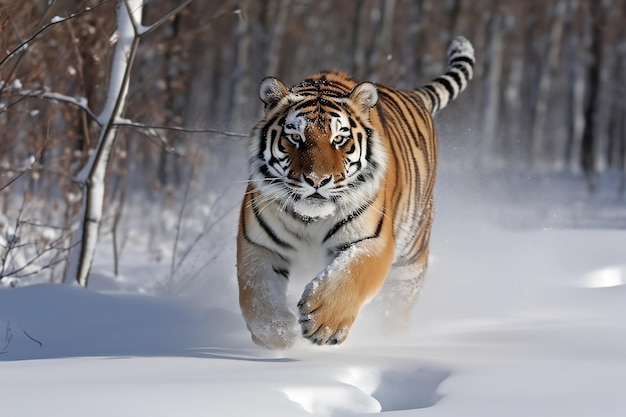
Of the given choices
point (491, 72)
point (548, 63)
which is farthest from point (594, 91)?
point (491, 72)

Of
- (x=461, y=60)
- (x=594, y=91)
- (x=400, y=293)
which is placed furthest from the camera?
(x=594, y=91)

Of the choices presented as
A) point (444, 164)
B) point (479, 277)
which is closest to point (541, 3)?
point (444, 164)

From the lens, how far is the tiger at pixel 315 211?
399 centimetres

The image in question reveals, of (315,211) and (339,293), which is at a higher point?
(315,211)

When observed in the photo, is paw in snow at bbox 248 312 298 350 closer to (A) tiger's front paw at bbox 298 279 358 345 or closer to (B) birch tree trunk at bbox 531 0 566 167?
(A) tiger's front paw at bbox 298 279 358 345

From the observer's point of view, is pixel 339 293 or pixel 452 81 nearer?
pixel 339 293

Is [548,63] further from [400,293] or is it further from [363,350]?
[363,350]

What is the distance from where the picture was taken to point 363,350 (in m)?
4.11

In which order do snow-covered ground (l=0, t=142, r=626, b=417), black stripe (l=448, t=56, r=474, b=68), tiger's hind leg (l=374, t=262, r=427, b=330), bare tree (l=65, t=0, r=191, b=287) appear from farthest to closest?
black stripe (l=448, t=56, r=474, b=68), tiger's hind leg (l=374, t=262, r=427, b=330), bare tree (l=65, t=0, r=191, b=287), snow-covered ground (l=0, t=142, r=626, b=417)

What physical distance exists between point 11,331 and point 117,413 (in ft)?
6.52

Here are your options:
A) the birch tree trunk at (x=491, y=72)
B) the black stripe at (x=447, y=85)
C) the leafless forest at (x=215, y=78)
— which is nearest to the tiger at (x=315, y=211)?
the leafless forest at (x=215, y=78)

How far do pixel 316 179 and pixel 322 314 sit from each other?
57cm

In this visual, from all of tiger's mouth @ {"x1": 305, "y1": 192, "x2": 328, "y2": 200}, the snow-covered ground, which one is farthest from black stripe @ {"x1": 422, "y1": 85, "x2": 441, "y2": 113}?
tiger's mouth @ {"x1": 305, "y1": 192, "x2": 328, "y2": 200}

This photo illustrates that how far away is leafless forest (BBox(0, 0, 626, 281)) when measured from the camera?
6332 millimetres
